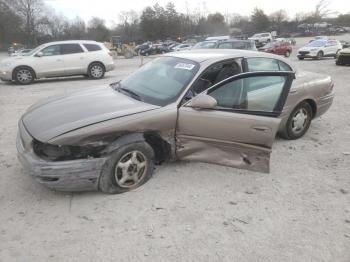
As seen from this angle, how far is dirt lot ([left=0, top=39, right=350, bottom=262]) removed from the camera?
10.1 feet

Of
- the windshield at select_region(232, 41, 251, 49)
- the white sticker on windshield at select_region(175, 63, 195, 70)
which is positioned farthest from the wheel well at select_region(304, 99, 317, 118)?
the windshield at select_region(232, 41, 251, 49)

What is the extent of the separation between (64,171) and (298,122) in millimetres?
3998

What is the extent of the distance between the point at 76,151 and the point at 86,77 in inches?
469

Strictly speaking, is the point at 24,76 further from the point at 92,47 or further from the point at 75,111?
the point at 75,111

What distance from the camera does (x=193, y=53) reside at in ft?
16.7

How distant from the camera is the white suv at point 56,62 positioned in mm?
12969

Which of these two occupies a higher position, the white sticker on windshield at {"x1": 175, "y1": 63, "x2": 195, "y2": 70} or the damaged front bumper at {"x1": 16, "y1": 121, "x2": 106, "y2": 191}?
the white sticker on windshield at {"x1": 175, "y1": 63, "x2": 195, "y2": 70}

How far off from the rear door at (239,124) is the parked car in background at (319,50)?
23207 millimetres

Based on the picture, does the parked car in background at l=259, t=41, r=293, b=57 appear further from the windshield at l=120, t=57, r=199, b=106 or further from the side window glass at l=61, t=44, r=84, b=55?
the windshield at l=120, t=57, r=199, b=106

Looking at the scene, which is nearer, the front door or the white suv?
the white suv

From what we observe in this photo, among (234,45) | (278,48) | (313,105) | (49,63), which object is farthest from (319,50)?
(313,105)

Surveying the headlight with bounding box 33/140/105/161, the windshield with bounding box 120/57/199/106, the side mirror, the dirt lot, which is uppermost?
the windshield with bounding box 120/57/199/106

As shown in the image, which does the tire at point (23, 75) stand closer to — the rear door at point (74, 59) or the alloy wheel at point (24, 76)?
the alloy wheel at point (24, 76)

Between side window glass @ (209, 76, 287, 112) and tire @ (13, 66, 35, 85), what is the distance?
35.1 ft
